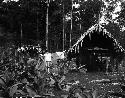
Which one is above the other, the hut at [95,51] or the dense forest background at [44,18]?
the dense forest background at [44,18]

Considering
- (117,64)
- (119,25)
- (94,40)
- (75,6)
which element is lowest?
(117,64)

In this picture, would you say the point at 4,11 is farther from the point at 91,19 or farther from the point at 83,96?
the point at 83,96

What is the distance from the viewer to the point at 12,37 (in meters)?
55.0

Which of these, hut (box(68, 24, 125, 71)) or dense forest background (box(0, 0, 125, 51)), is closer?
hut (box(68, 24, 125, 71))

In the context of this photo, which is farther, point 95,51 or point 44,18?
point 44,18

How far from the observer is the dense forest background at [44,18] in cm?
5438

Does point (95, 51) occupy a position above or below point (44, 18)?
below

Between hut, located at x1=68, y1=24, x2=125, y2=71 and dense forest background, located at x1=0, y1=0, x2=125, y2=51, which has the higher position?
dense forest background, located at x1=0, y1=0, x2=125, y2=51

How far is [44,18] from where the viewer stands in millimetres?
55531

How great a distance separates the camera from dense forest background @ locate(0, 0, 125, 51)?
54.4 m

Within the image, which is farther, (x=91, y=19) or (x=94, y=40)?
(x=91, y=19)

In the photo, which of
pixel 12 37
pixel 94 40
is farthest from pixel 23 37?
pixel 94 40

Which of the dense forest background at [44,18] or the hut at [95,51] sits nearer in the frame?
the hut at [95,51]

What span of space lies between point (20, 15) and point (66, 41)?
11335mm
